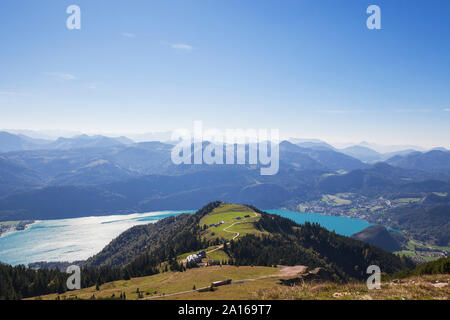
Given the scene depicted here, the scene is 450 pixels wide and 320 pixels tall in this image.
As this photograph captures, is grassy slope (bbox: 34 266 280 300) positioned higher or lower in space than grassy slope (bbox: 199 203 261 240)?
higher

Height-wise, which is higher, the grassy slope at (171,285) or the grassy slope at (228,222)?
the grassy slope at (171,285)

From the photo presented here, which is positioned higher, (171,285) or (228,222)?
(171,285)

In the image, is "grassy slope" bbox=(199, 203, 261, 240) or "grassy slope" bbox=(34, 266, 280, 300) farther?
"grassy slope" bbox=(199, 203, 261, 240)

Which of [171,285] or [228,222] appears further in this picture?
[228,222]

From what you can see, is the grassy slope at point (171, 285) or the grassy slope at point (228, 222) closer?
the grassy slope at point (171, 285)
